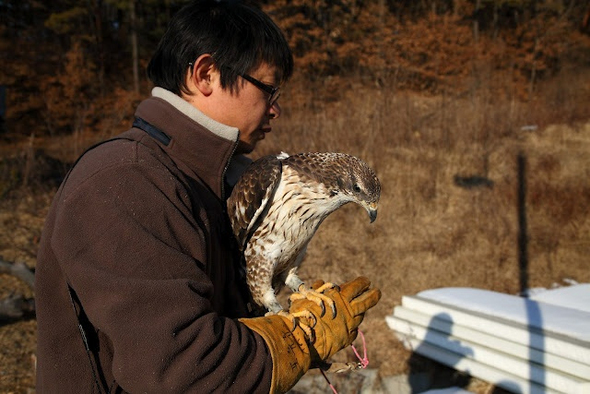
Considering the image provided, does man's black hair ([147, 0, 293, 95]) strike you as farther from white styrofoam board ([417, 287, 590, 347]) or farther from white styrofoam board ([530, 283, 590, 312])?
white styrofoam board ([530, 283, 590, 312])

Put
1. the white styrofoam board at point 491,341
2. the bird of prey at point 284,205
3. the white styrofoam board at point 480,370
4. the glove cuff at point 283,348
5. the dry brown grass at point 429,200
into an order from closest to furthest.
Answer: the glove cuff at point 283,348
the bird of prey at point 284,205
the white styrofoam board at point 491,341
the white styrofoam board at point 480,370
the dry brown grass at point 429,200

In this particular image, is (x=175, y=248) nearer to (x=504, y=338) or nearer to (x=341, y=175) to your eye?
(x=341, y=175)

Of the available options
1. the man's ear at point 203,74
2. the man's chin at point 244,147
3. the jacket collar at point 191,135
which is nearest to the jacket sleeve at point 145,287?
the jacket collar at point 191,135

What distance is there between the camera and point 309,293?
6.46 ft

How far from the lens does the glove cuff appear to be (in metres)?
1.26

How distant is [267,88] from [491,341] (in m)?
3.56

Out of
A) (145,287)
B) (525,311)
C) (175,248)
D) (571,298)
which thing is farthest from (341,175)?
(571,298)

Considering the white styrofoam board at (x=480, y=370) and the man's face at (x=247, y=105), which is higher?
the man's face at (x=247, y=105)

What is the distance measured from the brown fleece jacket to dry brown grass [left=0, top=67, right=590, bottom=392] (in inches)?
138

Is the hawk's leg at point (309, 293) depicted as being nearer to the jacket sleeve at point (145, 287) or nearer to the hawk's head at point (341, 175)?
the hawk's head at point (341, 175)

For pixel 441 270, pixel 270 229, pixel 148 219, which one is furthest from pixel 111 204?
pixel 441 270

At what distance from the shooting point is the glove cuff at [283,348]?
1265 millimetres

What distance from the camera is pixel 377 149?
10.3m

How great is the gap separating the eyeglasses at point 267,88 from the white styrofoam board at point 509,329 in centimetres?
321
